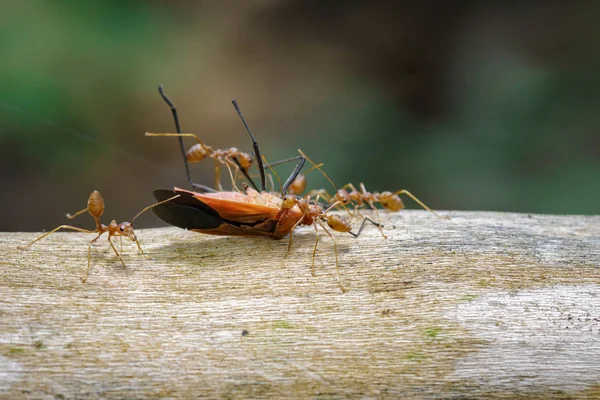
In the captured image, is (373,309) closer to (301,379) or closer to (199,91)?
(301,379)

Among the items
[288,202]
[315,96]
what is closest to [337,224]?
[288,202]

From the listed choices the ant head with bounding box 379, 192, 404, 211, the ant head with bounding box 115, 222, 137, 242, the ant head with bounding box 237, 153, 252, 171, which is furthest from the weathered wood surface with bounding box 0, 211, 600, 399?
the ant head with bounding box 237, 153, 252, 171

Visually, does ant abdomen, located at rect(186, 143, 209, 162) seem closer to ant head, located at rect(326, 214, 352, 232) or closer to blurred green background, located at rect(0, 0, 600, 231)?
ant head, located at rect(326, 214, 352, 232)

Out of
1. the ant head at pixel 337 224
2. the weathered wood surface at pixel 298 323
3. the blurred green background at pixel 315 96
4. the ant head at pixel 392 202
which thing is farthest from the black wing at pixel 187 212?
the blurred green background at pixel 315 96

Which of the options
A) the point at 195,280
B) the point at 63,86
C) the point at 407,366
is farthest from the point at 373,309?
the point at 63,86

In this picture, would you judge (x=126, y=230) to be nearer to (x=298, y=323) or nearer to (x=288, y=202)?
(x=288, y=202)
